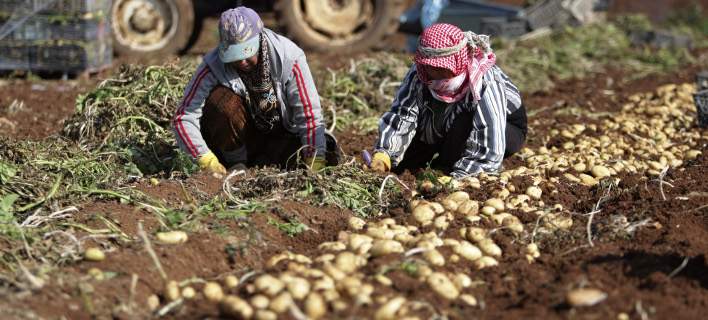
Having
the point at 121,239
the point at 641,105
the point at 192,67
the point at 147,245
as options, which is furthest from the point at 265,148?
the point at 641,105

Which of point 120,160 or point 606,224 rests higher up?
point 606,224

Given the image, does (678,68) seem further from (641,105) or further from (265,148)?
(265,148)

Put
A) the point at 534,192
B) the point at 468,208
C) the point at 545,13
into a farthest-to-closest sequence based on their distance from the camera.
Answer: the point at 545,13, the point at 534,192, the point at 468,208

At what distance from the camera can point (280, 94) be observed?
173 inches

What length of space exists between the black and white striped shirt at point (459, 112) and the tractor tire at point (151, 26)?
4.45 metres

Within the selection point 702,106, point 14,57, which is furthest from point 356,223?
point 14,57

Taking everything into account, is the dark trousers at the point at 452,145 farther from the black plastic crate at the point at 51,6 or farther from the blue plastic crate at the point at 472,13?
the blue plastic crate at the point at 472,13

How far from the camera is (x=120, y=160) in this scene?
4.74 m

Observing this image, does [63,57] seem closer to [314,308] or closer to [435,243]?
[435,243]

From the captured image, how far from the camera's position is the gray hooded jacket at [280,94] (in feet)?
14.0

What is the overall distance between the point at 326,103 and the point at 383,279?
9.58 ft

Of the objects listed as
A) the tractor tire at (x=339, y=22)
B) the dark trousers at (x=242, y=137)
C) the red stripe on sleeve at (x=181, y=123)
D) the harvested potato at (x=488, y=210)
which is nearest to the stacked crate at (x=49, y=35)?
the tractor tire at (x=339, y=22)

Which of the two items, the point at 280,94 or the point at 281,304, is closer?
the point at 281,304

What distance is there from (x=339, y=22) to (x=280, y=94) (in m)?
4.46
